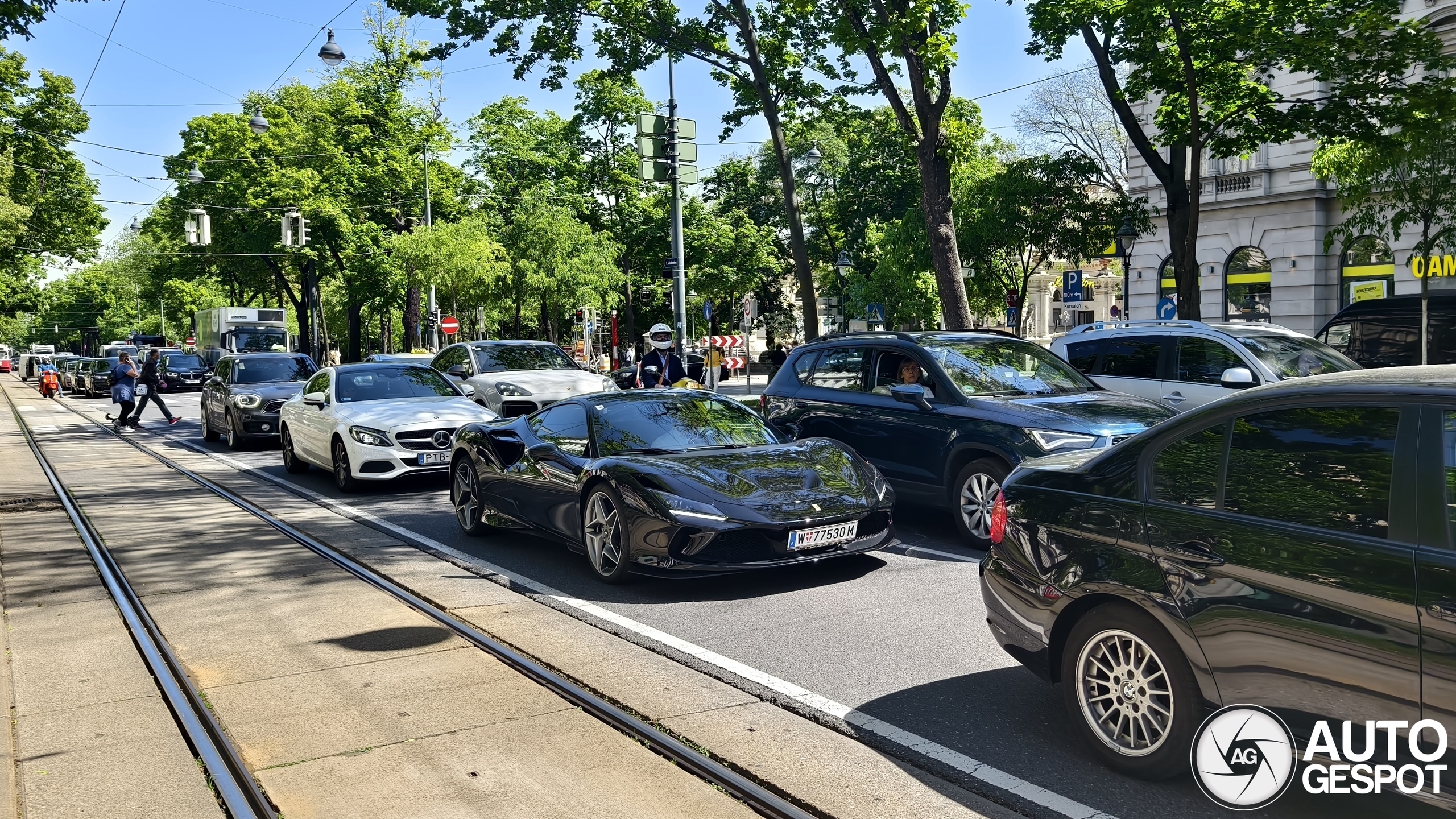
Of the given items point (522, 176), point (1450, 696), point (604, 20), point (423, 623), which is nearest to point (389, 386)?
point (423, 623)

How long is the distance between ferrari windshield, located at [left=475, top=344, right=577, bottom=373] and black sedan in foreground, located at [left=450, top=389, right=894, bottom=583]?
8.56 metres

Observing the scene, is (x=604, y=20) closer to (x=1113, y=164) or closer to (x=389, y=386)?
(x=389, y=386)

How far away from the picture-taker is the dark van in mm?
14983

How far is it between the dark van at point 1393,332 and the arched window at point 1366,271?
48.1ft

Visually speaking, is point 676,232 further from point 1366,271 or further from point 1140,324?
point 1366,271

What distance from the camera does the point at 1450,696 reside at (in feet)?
9.92

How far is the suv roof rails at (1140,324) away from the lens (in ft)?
38.5

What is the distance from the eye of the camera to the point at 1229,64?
18906 mm

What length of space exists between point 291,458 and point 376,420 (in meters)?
3.02

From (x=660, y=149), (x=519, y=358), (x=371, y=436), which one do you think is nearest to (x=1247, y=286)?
(x=660, y=149)

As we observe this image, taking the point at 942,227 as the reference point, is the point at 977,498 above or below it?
below

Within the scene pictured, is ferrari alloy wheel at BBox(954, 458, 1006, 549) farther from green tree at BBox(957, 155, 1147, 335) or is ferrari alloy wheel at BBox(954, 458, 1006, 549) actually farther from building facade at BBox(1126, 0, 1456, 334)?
building facade at BBox(1126, 0, 1456, 334)

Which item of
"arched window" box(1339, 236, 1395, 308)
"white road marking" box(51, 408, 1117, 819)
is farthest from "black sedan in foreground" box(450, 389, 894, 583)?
"arched window" box(1339, 236, 1395, 308)

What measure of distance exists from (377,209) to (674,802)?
4594cm
